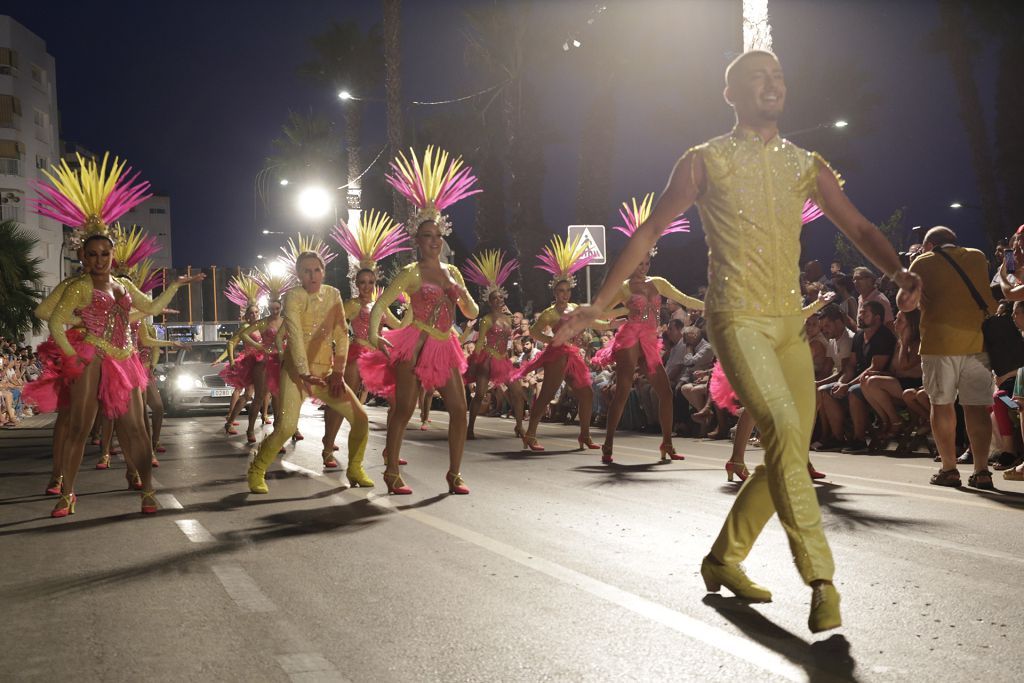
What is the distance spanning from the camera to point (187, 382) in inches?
1085

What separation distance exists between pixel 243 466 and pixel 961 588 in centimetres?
964

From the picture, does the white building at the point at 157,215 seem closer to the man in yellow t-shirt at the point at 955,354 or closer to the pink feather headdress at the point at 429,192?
the pink feather headdress at the point at 429,192

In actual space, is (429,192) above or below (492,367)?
above

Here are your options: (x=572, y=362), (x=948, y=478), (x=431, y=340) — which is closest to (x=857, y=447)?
(x=572, y=362)

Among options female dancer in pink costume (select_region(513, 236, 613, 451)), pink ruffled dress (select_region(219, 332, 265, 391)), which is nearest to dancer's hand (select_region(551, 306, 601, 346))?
female dancer in pink costume (select_region(513, 236, 613, 451))

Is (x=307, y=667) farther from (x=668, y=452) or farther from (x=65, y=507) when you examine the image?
(x=668, y=452)

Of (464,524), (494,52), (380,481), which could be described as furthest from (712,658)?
(494,52)

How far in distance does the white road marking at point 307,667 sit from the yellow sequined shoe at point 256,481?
593 centimetres

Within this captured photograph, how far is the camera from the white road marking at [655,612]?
4.48m

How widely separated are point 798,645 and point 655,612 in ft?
2.63

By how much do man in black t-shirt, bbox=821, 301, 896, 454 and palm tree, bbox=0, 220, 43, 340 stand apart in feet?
83.4

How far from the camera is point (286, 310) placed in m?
10.4

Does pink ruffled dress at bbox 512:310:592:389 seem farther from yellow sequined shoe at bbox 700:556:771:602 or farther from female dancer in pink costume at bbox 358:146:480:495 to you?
yellow sequined shoe at bbox 700:556:771:602

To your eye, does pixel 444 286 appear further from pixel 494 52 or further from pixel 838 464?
pixel 494 52
